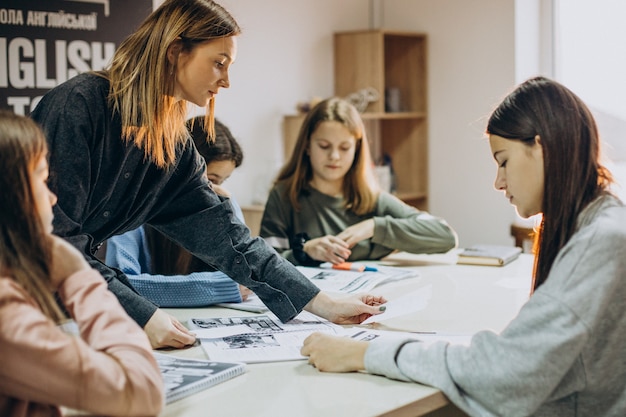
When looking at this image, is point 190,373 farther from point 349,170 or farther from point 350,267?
point 349,170

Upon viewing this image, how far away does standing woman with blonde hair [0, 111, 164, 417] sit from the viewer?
108 cm

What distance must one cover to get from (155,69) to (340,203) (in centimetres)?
142

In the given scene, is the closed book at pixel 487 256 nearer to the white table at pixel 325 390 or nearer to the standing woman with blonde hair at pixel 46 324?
the white table at pixel 325 390

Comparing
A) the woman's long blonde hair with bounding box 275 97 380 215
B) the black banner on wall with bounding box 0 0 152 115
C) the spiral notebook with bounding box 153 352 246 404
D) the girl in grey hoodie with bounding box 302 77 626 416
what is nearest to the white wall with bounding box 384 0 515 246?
the woman's long blonde hair with bounding box 275 97 380 215

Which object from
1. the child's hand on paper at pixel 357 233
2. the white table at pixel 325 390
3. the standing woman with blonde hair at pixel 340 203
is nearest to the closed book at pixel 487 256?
the standing woman with blonde hair at pixel 340 203

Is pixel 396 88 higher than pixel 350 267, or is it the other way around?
pixel 396 88

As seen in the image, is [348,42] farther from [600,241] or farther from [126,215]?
[600,241]

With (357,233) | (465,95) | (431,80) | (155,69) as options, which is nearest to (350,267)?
(357,233)

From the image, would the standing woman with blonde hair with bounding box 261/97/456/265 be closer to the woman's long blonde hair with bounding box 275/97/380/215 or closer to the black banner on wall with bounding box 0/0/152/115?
the woman's long blonde hair with bounding box 275/97/380/215

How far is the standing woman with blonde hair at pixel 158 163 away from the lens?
1.65 meters

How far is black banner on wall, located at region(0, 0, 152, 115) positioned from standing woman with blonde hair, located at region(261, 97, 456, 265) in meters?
0.78

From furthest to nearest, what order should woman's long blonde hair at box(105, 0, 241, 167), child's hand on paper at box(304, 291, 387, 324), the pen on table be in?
the pen on table < child's hand on paper at box(304, 291, 387, 324) < woman's long blonde hair at box(105, 0, 241, 167)

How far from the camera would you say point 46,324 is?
3.59ft

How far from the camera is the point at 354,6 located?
4590 millimetres
